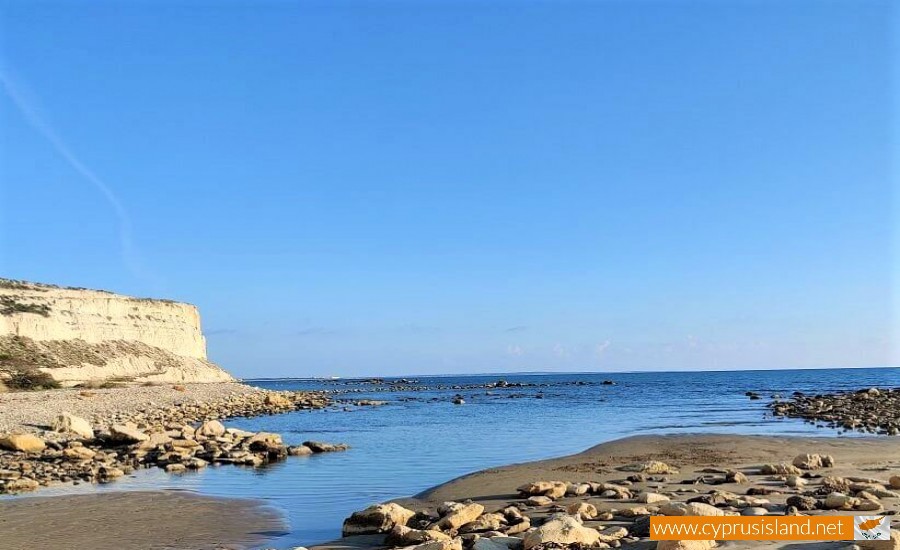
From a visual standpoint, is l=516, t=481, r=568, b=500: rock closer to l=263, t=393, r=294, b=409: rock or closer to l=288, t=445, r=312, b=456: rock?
l=288, t=445, r=312, b=456: rock

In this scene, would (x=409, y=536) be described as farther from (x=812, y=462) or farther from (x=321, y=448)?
(x=321, y=448)

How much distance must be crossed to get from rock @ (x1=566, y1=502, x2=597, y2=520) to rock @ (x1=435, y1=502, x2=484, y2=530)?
1394mm

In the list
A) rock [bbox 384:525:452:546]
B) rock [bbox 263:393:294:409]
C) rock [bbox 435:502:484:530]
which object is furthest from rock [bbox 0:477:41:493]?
rock [bbox 263:393:294:409]

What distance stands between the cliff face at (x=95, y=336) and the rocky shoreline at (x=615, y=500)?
47.5m

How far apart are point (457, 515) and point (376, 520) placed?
1.53m

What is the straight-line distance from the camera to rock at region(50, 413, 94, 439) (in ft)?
81.9

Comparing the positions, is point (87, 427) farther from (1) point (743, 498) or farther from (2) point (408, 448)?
(1) point (743, 498)

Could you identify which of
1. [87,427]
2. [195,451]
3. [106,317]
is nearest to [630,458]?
[195,451]

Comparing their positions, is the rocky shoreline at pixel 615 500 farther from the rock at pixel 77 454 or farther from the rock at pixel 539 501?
the rock at pixel 77 454

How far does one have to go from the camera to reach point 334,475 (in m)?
18.3

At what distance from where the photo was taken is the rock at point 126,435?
23312 millimetres

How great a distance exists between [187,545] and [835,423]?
28.8 metres

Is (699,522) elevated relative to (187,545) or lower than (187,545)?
elevated

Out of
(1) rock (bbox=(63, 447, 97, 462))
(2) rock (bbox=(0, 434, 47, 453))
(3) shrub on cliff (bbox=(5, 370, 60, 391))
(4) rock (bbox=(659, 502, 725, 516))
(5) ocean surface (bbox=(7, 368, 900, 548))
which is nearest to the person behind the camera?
(4) rock (bbox=(659, 502, 725, 516))
